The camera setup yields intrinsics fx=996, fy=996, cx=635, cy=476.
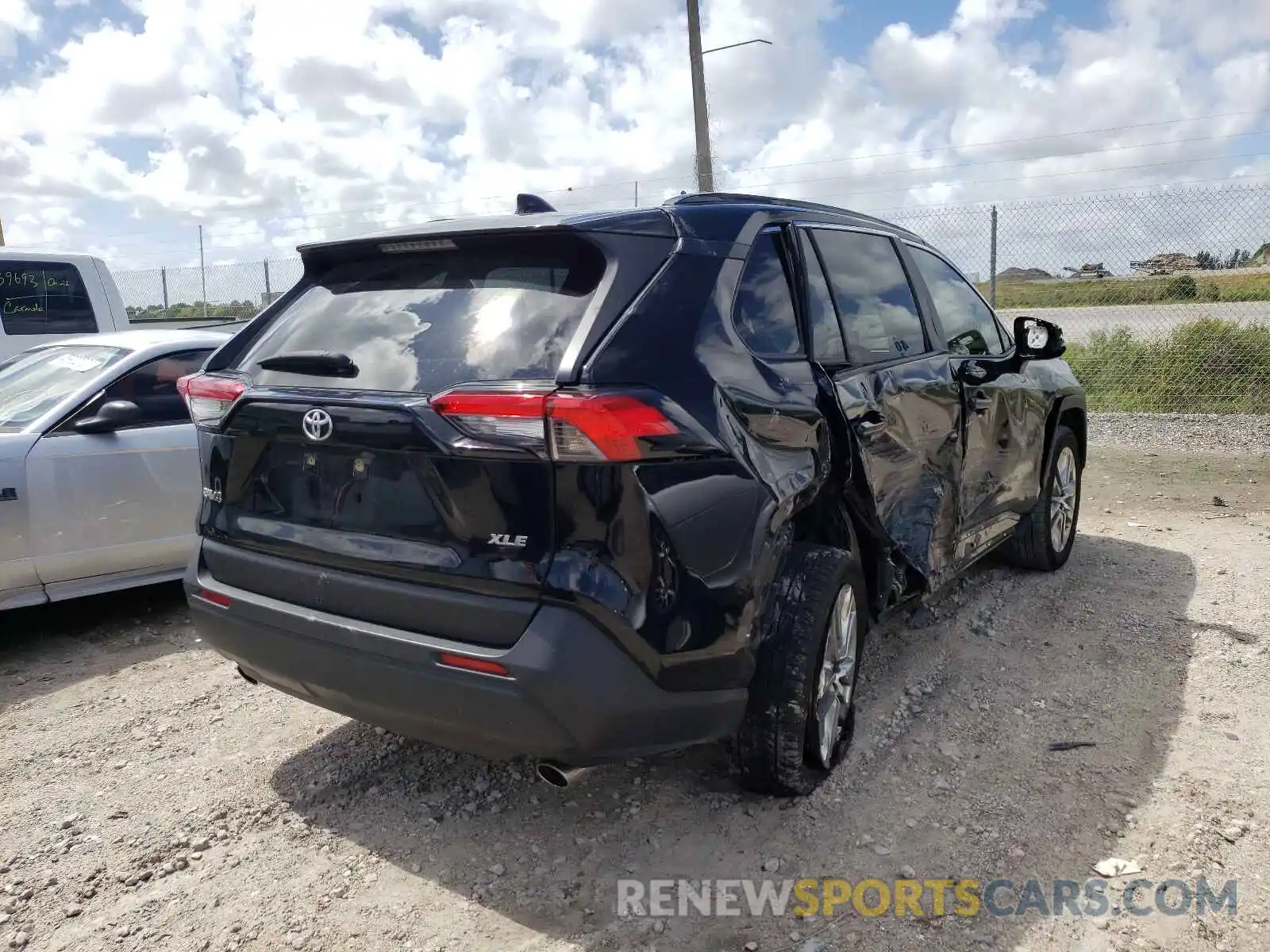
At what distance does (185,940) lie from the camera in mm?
2520

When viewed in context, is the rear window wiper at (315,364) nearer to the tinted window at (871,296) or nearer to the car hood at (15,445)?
the tinted window at (871,296)

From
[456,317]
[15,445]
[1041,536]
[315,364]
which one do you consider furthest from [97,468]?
[1041,536]

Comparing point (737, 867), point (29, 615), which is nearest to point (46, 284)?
point (29, 615)

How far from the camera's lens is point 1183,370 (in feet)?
35.4

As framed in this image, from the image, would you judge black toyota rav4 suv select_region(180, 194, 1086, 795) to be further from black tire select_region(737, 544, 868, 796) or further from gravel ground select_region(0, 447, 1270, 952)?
gravel ground select_region(0, 447, 1270, 952)

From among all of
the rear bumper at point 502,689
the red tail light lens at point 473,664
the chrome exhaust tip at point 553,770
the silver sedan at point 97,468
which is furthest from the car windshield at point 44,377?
the chrome exhaust tip at point 553,770

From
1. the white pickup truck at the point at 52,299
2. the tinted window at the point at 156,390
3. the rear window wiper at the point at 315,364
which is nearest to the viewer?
the rear window wiper at the point at 315,364

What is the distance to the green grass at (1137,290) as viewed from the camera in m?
11.5

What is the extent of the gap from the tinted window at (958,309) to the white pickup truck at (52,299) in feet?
21.4

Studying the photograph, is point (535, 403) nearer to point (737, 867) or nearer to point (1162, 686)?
point (737, 867)

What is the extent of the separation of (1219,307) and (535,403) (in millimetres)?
11988

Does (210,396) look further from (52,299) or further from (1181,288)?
(1181,288)

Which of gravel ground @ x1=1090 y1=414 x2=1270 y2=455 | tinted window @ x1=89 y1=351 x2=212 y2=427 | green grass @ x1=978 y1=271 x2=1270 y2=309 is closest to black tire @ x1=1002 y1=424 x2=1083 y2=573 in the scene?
tinted window @ x1=89 y1=351 x2=212 y2=427

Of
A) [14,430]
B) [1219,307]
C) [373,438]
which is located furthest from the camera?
[1219,307]
